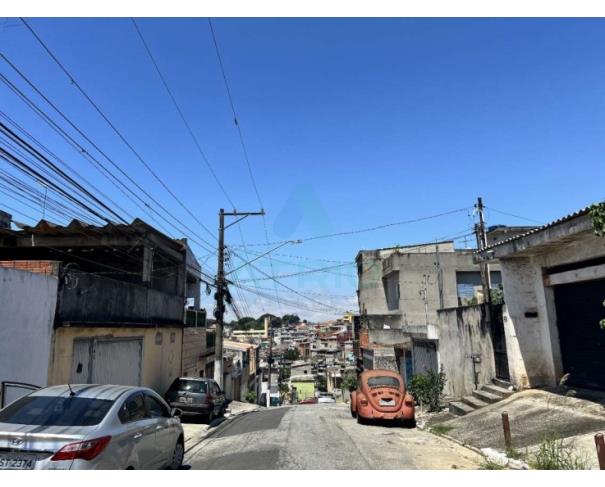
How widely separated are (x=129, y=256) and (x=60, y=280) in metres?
8.58

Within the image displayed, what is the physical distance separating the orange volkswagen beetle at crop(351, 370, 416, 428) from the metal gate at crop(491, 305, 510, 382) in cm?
349

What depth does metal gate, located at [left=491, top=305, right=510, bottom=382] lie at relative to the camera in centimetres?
1547

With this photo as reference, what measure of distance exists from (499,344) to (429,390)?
298 cm

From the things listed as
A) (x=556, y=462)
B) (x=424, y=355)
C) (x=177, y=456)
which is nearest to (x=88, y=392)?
(x=177, y=456)

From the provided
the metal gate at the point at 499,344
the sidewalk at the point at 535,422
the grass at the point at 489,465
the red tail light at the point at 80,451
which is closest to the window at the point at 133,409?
the red tail light at the point at 80,451

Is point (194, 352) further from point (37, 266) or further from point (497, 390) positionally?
point (497, 390)

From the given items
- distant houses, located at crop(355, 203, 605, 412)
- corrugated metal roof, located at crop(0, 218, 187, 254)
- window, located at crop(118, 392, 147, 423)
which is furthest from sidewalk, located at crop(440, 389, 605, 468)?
corrugated metal roof, located at crop(0, 218, 187, 254)

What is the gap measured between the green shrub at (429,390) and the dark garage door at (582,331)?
4619mm

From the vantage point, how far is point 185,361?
2412 centimetres

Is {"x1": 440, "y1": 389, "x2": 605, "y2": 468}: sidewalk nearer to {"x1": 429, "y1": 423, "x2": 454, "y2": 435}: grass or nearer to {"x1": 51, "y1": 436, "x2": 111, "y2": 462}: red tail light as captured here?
{"x1": 429, "y1": 423, "x2": 454, "y2": 435}: grass

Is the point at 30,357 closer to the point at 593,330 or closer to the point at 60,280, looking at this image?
the point at 60,280
